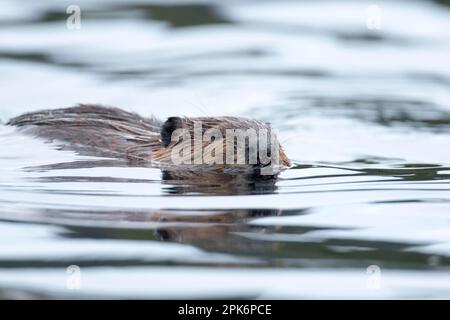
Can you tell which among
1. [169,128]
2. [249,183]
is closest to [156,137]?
[169,128]

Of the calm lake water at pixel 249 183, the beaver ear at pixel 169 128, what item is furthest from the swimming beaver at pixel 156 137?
the calm lake water at pixel 249 183

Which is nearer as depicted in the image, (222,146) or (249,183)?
(249,183)

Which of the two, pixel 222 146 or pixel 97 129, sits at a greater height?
pixel 97 129

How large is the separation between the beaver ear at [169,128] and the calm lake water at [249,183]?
1.02 feet

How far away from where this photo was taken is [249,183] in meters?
6.88

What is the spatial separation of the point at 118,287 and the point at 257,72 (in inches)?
257

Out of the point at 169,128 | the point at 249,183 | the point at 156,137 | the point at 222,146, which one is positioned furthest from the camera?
the point at 156,137

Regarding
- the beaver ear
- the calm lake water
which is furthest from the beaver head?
the calm lake water

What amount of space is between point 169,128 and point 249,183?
79 cm

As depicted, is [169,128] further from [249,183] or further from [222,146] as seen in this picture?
[249,183]

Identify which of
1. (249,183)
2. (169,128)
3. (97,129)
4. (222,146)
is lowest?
(249,183)

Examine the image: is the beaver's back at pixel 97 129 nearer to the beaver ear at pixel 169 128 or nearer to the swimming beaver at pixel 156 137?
the swimming beaver at pixel 156 137

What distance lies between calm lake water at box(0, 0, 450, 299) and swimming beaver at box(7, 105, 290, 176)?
0.20 meters
